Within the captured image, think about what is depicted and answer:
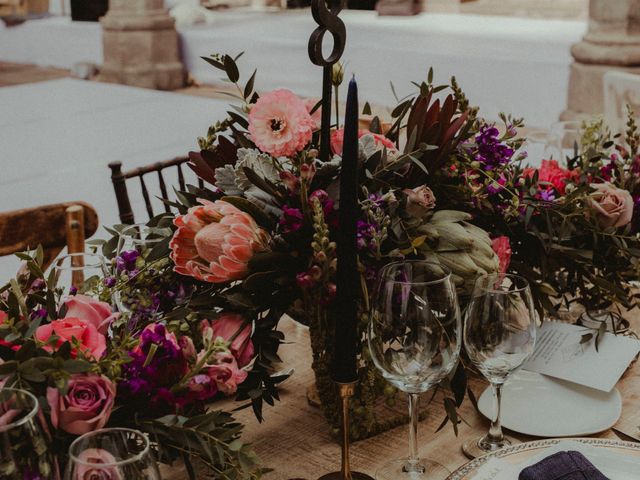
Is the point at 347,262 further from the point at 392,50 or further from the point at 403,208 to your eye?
the point at 392,50

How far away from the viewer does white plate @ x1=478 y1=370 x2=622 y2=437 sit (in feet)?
3.40

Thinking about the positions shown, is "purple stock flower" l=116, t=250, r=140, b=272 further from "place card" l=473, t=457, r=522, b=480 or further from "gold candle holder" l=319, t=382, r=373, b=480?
"place card" l=473, t=457, r=522, b=480

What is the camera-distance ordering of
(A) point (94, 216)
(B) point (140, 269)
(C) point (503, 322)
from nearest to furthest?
(C) point (503, 322)
(B) point (140, 269)
(A) point (94, 216)

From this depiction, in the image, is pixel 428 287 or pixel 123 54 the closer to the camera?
pixel 428 287

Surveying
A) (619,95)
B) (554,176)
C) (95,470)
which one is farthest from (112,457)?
(619,95)

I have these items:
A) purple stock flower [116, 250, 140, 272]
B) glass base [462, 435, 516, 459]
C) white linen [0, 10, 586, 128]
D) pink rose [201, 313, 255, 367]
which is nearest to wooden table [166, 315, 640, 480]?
glass base [462, 435, 516, 459]

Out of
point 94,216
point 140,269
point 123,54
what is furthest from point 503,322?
point 123,54

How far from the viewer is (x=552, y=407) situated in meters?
1.09

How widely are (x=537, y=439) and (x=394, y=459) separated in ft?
0.57

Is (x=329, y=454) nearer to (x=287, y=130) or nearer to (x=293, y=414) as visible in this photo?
(x=293, y=414)

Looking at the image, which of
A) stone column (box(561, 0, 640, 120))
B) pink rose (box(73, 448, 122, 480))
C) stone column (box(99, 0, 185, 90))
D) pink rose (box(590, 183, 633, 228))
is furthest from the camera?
stone column (box(99, 0, 185, 90))

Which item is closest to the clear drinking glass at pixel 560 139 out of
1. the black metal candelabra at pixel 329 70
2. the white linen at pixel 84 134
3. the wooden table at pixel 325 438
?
the wooden table at pixel 325 438

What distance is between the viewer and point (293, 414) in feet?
3.62

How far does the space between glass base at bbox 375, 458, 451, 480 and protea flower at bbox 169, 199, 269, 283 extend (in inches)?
10.4
